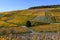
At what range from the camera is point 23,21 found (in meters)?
13.5

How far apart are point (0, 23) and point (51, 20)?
378cm

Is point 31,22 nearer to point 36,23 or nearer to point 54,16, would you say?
point 36,23

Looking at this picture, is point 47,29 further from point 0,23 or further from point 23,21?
point 0,23

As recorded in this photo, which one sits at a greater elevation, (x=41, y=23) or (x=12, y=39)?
(x=12, y=39)

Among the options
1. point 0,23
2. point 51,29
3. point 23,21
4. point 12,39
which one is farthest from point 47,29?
point 12,39

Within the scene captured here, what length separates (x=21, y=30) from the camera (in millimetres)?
10852

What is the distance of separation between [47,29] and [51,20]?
2.85 metres

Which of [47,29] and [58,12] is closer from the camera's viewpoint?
[47,29]

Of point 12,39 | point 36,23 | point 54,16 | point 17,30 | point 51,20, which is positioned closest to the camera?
point 12,39

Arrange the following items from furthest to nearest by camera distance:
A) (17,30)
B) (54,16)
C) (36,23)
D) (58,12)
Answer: (58,12) → (54,16) → (36,23) → (17,30)

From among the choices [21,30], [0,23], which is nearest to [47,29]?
[21,30]

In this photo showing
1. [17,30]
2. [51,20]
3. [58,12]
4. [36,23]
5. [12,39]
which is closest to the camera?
[12,39]

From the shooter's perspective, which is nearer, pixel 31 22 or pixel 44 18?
pixel 31 22

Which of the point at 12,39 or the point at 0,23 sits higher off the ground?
the point at 12,39
